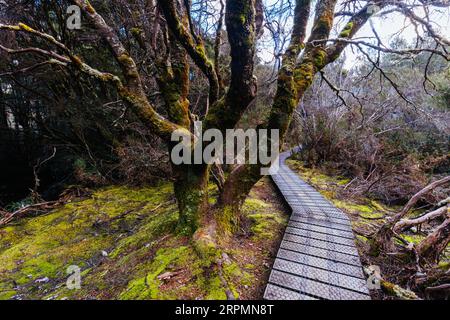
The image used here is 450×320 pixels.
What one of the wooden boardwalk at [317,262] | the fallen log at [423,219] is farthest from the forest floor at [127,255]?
the fallen log at [423,219]

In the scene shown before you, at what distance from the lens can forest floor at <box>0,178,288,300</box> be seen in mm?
2346

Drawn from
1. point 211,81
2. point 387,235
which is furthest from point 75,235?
point 387,235

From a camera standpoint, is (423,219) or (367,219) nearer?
(423,219)

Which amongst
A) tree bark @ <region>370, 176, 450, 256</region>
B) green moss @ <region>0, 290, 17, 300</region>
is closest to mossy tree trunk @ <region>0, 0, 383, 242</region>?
tree bark @ <region>370, 176, 450, 256</region>

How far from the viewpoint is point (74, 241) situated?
14.0ft

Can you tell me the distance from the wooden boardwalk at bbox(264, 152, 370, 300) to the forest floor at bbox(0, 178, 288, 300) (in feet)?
0.81

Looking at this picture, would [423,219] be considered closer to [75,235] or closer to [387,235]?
[387,235]

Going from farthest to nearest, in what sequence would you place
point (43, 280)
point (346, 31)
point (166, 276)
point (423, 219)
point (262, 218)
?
point (262, 218)
point (346, 31)
point (43, 280)
point (423, 219)
point (166, 276)

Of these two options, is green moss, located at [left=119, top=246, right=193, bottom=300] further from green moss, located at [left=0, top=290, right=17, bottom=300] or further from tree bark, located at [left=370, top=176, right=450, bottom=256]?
tree bark, located at [left=370, top=176, right=450, bottom=256]

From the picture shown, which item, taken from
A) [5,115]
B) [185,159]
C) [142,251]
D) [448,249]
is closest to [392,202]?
[448,249]

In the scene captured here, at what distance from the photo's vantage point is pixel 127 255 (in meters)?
3.21

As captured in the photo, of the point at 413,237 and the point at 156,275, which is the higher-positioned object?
the point at 156,275

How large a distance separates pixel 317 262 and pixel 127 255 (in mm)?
2521

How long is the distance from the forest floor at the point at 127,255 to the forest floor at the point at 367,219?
1.22m
